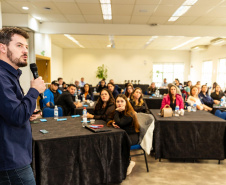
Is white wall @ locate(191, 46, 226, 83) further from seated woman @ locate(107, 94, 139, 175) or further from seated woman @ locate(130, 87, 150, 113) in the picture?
seated woman @ locate(107, 94, 139, 175)

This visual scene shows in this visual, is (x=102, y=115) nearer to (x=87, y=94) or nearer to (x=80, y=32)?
(x=87, y=94)

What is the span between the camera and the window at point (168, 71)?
17328mm

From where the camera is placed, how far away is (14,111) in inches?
46.5

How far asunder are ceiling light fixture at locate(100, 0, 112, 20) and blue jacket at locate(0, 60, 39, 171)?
509 centimetres

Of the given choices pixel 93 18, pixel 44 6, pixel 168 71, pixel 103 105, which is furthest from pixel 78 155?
pixel 168 71

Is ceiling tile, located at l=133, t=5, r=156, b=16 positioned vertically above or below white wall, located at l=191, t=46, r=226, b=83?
above

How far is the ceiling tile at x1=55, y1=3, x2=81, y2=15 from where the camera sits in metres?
6.12

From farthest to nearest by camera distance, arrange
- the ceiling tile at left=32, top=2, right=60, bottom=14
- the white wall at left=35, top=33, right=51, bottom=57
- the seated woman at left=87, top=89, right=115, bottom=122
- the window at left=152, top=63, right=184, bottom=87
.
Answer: the window at left=152, top=63, right=184, bottom=87
the white wall at left=35, top=33, right=51, bottom=57
the ceiling tile at left=32, top=2, right=60, bottom=14
the seated woman at left=87, top=89, right=115, bottom=122

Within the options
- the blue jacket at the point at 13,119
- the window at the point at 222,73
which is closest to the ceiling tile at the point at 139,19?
the blue jacket at the point at 13,119

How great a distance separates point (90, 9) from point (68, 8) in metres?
0.67

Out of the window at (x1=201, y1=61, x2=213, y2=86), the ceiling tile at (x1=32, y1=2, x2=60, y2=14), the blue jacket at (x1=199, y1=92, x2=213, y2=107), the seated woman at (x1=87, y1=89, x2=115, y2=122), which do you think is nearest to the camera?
the seated woman at (x1=87, y1=89, x2=115, y2=122)

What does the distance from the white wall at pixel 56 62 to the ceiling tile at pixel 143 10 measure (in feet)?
A: 28.2

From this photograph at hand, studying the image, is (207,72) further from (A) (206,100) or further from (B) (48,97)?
(B) (48,97)

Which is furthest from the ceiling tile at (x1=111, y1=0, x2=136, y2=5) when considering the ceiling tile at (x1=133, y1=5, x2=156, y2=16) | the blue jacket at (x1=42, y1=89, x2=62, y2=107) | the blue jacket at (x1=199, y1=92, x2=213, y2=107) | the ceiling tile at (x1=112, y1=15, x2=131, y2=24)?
the blue jacket at (x1=199, y1=92, x2=213, y2=107)
